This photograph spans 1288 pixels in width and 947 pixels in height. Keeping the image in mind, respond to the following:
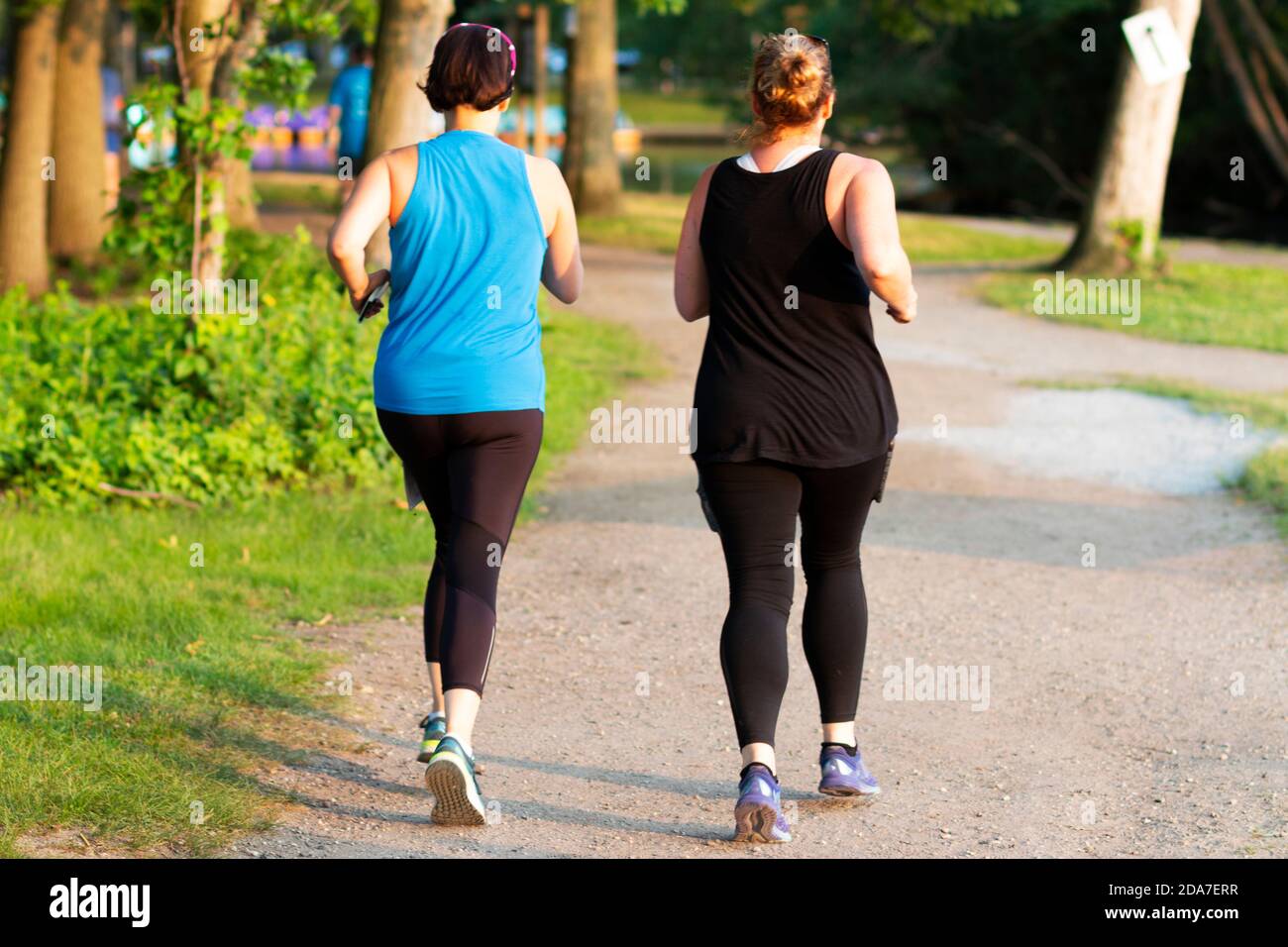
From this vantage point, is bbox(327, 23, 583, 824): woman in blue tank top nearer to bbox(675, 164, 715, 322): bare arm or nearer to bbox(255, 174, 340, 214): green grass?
bbox(675, 164, 715, 322): bare arm

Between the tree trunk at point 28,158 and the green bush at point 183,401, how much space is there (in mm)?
5055

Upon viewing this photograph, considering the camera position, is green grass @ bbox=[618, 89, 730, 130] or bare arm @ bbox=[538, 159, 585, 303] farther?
green grass @ bbox=[618, 89, 730, 130]

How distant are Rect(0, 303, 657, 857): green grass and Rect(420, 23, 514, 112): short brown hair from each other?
1884mm

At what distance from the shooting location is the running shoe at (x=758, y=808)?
4043 millimetres

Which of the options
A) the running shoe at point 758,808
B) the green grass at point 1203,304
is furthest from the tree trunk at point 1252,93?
the running shoe at point 758,808

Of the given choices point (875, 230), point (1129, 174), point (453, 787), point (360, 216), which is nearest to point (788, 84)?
point (875, 230)

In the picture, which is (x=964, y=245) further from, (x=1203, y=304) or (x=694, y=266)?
(x=694, y=266)

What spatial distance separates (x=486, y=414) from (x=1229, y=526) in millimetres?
4858

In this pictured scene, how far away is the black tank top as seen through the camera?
13.2 feet

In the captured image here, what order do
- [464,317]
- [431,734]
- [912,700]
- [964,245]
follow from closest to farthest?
[464,317] < [431,734] < [912,700] < [964,245]

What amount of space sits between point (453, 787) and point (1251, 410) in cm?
762

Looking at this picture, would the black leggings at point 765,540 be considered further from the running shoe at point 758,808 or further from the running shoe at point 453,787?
the running shoe at point 453,787

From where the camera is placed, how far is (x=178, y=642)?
5730 millimetres

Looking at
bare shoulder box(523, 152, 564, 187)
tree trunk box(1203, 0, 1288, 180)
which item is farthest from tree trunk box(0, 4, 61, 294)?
tree trunk box(1203, 0, 1288, 180)
